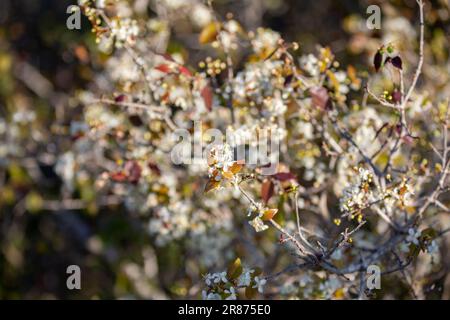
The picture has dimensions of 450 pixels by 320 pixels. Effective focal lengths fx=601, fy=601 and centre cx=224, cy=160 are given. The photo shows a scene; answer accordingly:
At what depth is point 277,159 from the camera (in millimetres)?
3037

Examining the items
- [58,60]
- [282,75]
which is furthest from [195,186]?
[58,60]

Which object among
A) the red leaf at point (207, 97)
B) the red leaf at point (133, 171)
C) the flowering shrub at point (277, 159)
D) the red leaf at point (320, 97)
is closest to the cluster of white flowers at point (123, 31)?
the flowering shrub at point (277, 159)

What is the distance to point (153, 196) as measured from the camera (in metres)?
3.27

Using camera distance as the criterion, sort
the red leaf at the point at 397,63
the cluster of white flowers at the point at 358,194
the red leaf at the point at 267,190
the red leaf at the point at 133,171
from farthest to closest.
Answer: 1. the red leaf at the point at 133,171
2. the red leaf at the point at 267,190
3. the red leaf at the point at 397,63
4. the cluster of white flowers at the point at 358,194

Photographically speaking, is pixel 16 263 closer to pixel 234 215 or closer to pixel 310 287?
pixel 234 215

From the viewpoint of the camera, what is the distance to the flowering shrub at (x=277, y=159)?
2584 millimetres

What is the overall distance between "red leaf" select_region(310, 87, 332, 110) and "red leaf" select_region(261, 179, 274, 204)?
1.38ft

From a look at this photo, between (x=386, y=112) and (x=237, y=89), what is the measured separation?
1085 mm

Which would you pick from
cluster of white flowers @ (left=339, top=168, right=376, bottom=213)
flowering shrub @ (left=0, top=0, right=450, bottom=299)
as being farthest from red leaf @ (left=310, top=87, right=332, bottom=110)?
cluster of white flowers @ (left=339, top=168, right=376, bottom=213)

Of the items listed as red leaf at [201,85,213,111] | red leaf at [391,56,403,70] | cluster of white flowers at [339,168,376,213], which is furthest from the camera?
red leaf at [201,85,213,111]

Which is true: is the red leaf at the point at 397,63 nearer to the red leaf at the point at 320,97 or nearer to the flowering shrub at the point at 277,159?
the flowering shrub at the point at 277,159

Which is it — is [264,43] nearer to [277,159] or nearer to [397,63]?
[277,159]

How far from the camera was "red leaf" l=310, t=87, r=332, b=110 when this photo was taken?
274cm

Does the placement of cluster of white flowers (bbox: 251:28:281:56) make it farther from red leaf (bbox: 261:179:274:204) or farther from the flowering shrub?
red leaf (bbox: 261:179:274:204)
